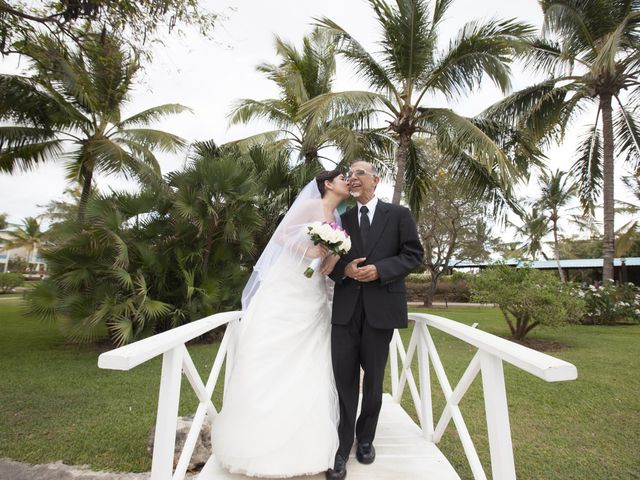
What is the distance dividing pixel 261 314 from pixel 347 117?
360 inches

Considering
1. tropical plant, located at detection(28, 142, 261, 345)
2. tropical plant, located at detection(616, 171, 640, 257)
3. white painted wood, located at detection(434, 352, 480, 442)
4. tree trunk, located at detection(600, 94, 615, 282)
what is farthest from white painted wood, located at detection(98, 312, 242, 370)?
tropical plant, located at detection(616, 171, 640, 257)

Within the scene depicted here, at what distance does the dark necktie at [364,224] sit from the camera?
9.36 ft

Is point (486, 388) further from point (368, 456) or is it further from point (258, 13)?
point (258, 13)

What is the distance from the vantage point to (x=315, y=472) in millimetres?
2279

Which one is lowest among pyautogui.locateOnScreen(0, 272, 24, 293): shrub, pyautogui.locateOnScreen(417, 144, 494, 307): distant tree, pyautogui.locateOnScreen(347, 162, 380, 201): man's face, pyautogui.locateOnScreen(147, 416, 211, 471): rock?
pyautogui.locateOnScreen(0, 272, 24, 293): shrub

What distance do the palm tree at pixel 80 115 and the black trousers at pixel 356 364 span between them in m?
6.39

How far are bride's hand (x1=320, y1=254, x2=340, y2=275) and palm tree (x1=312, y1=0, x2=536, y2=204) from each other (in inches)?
288

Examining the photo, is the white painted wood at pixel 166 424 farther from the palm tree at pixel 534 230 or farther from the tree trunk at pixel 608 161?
the palm tree at pixel 534 230

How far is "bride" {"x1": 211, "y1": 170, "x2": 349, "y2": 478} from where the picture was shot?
227cm

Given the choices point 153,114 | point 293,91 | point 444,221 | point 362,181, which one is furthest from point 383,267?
point 444,221

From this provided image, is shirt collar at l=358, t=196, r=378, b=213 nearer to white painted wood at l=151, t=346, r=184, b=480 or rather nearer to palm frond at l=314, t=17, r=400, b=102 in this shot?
white painted wood at l=151, t=346, r=184, b=480

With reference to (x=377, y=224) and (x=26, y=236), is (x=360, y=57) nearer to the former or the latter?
(x=377, y=224)

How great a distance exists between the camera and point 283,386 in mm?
2439

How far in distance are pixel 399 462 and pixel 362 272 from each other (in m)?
1.34
